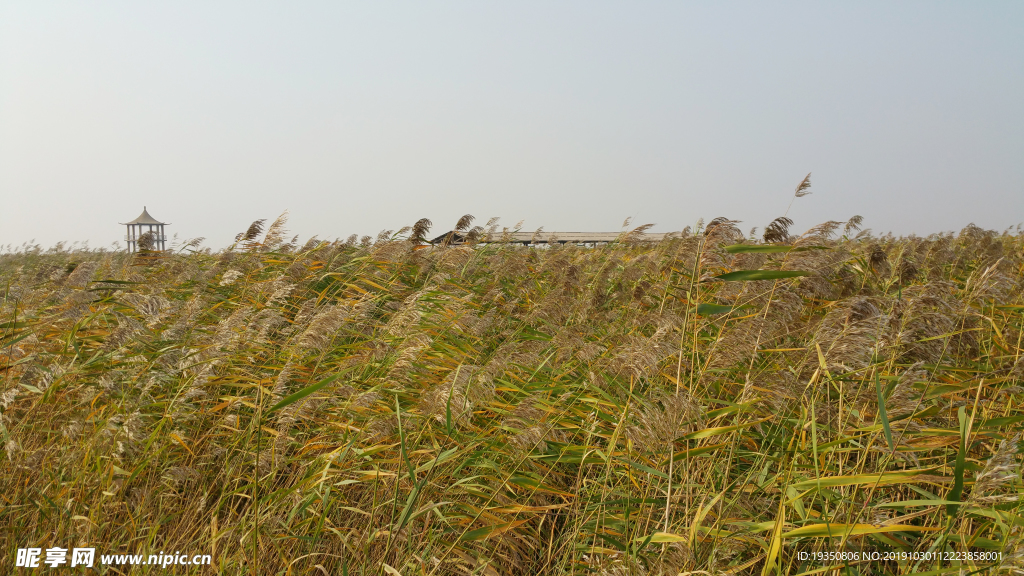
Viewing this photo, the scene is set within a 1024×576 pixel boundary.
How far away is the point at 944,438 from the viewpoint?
2.47m

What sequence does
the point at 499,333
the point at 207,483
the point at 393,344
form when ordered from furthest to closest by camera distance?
the point at 499,333
the point at 393,344
the point at 207,483

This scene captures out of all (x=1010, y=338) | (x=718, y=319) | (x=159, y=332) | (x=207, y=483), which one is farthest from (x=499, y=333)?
(x=1010, y=338)

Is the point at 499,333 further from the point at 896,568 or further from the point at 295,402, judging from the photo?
the point at 896,568

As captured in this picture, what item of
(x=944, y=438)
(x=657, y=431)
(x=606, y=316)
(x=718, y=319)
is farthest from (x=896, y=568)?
(x=606, y=316)

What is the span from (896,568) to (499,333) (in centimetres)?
270

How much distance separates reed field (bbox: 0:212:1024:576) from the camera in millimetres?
2111

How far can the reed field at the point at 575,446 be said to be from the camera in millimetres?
2111

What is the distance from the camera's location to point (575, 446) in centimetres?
263

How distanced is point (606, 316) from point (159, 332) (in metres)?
3.23

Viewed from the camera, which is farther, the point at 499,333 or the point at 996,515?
the point at 499,333

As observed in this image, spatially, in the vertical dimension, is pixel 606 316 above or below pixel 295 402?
above

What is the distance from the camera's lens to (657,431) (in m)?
2.06

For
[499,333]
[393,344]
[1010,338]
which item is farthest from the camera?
[499,333]

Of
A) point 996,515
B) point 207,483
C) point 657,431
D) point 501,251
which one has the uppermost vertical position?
point 501,251
